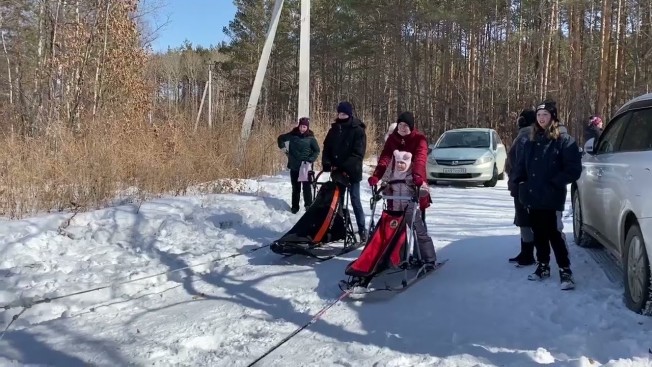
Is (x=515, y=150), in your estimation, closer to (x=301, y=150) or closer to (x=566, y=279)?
(x=566, y=279)

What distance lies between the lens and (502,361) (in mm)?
3814

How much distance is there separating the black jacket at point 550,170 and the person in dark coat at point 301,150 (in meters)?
4.77

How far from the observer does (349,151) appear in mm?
7930

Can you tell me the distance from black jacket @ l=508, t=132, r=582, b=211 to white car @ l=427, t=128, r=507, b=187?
32.6ft

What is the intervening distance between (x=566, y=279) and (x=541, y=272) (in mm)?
371

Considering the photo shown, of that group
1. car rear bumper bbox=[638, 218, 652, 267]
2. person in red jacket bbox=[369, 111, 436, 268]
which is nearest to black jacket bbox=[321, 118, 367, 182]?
person in red jacket bbox=[369, 111, 436, 268]

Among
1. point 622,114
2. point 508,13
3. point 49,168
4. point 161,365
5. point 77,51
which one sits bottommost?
point 161,365

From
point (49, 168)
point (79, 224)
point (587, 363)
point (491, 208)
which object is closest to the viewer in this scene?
point (587, 363)

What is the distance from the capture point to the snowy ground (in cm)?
404

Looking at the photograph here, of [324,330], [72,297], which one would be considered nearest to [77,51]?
[72,297]

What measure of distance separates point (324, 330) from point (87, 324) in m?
1.97

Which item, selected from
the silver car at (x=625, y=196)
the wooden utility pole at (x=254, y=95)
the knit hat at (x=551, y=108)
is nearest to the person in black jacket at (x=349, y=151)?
the silver car at (x=625, y=196)

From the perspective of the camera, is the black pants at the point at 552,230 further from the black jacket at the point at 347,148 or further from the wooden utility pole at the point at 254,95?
the wooden utility pole at the point at 254,95

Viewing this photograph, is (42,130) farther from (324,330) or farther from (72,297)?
(324,330)
